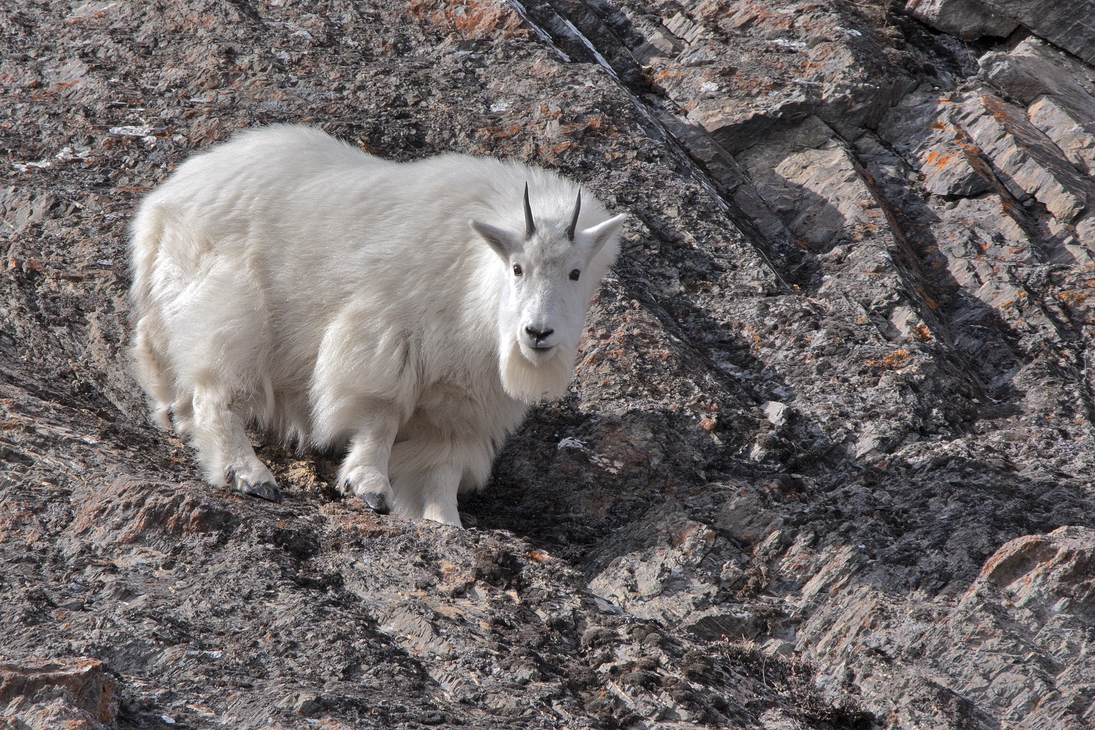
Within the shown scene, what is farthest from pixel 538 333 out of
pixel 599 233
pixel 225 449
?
pixel 225 449

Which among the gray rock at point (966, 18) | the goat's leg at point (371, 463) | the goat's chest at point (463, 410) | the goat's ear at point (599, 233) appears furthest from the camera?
the gray rock at point (966, 18)

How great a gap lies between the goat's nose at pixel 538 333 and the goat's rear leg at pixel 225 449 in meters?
1.69

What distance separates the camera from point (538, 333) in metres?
5.14

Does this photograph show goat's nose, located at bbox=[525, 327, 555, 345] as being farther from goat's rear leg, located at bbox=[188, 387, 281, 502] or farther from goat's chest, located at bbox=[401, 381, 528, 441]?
goat's rear leg, located at bbox=[188, 387, 281, 502]

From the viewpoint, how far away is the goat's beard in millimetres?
5324

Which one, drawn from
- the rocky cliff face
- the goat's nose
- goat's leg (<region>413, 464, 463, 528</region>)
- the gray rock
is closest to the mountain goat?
goat's leg (<region>413, 464, 463, 528</region>)

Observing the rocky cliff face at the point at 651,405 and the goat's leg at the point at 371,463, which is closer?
the rocky cliff face at the point at 651,405

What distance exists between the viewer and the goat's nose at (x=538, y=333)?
5.13m

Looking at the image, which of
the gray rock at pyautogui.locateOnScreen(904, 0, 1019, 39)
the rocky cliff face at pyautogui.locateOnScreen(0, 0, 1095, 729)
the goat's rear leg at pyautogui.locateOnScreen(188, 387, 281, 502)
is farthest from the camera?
the gray rock at pyautogui.locateOnScreen(904, 0, 1019, 39)

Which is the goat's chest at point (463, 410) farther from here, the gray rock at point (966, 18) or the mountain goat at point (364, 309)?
the gray rock at point (966, 18)

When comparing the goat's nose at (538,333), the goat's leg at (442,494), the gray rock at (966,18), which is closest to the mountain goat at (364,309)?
the goat's leg at (442,494)

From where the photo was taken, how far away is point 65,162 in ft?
23.7

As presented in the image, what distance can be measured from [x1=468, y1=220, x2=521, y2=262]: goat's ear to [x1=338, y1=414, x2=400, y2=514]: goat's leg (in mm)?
1230

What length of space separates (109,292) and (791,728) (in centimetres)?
513
